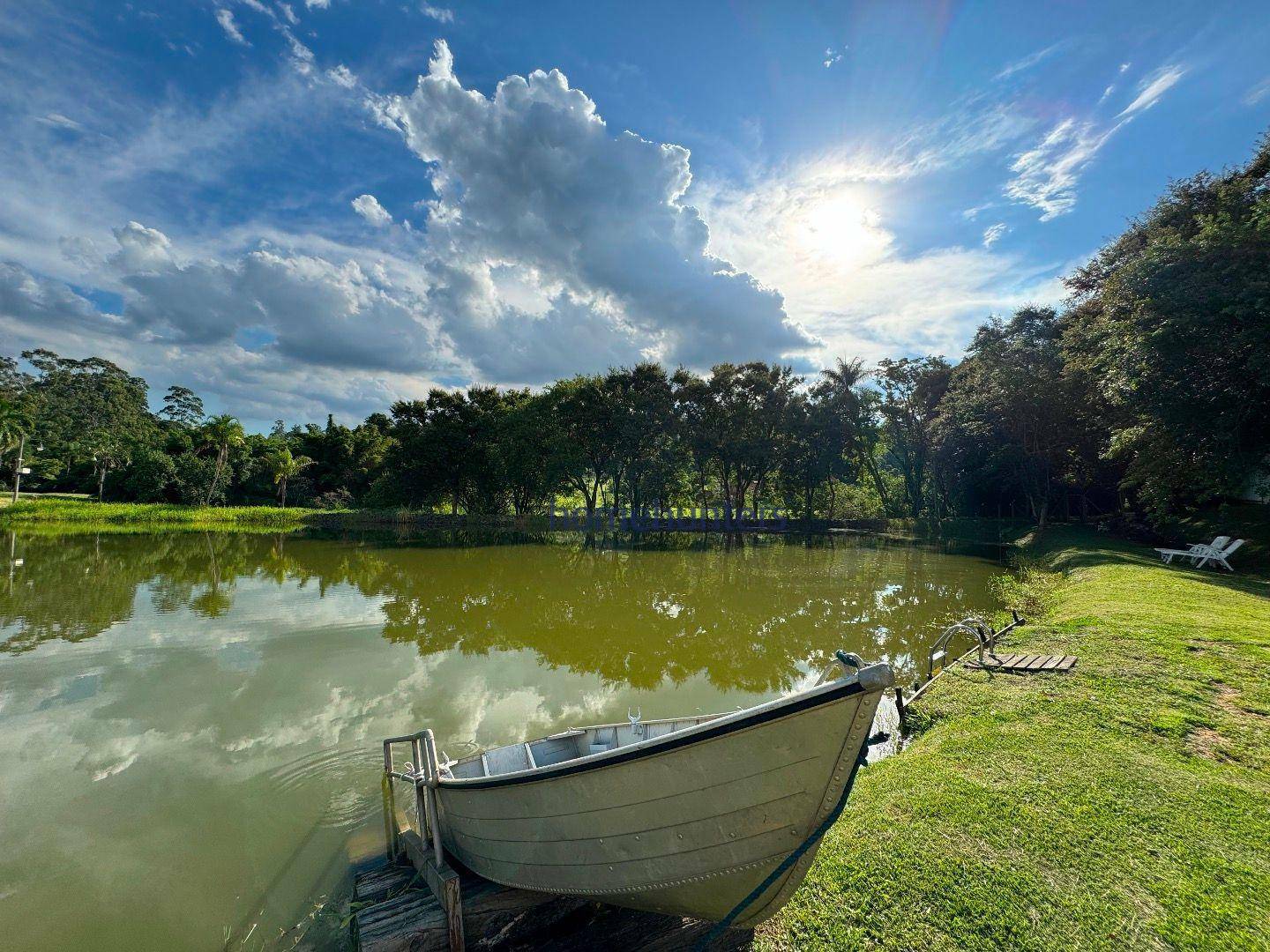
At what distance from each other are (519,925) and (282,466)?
50.7 metres

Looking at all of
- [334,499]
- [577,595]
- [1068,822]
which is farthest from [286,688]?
[334,499]

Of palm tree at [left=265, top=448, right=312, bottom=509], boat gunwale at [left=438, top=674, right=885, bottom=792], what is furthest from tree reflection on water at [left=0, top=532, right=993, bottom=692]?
palm tree at [left=265, top=448, right=312, bottom=509]

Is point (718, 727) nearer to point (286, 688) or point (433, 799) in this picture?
point (433, 799)

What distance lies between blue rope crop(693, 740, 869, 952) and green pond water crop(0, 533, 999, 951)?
2.75 metres

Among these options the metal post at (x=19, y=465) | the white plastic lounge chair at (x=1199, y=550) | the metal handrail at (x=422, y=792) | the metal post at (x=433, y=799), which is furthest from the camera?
the metal post at (x=19, y=465)

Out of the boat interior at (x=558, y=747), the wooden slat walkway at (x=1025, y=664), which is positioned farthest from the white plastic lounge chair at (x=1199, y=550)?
the boat interior at (x=558, y=747)

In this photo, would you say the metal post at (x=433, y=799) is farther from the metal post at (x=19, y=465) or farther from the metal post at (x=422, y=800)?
the metal post at (x=19, y=465)

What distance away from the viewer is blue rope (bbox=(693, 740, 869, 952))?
2.29 metres

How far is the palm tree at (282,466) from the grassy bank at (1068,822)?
5015 cm

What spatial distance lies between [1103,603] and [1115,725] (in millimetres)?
6371

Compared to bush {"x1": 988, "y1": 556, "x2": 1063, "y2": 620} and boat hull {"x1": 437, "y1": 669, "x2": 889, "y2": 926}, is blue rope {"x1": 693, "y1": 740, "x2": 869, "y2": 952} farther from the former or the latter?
bush {"x1": 988, "y1": 556, "x2": 1063, "y2": 620}

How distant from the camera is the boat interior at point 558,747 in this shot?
4.14 metres

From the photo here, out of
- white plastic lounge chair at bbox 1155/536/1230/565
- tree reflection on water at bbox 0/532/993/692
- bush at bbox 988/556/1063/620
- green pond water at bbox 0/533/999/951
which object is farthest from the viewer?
white plastic lounge chair at bbox 1155/536/1230/565

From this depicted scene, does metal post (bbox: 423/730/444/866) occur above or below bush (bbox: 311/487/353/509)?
below
